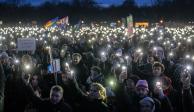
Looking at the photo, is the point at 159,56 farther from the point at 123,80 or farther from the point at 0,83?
the point at 0,83

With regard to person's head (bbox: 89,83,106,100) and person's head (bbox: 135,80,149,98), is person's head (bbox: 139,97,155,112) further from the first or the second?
person's head (bbox: 89,83,106,100)

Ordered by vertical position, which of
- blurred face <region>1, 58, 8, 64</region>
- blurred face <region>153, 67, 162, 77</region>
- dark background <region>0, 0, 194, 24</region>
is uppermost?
dark background <region>0, 0, 194, 24</region>

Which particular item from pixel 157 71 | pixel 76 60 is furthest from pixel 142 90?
pixel 76 60

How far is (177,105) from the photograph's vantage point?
902 centimetres

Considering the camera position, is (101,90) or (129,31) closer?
(101,90)

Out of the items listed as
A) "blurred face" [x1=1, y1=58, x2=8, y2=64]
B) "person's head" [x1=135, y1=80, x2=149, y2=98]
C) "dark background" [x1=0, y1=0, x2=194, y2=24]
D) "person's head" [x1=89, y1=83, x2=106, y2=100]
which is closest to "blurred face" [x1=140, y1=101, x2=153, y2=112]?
"person's head" [x1=135, y1=80, x2=149, y2=98]

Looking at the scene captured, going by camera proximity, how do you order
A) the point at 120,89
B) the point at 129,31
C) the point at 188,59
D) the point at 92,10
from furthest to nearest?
the point at 92,10 < the point at 129,31 < the point at 188,59 < the point at 120,89

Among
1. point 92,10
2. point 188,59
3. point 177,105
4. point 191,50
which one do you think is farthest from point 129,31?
point 92,10

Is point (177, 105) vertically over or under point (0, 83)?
under

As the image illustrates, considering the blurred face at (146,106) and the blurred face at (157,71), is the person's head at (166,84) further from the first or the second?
the blurred face at (146,106)

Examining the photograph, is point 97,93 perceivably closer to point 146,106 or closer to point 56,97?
point 56,97

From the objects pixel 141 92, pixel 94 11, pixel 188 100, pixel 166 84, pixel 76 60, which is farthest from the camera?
pixel 94 11

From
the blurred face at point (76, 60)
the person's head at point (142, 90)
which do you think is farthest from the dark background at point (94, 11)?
the person's head at point (142, 90)

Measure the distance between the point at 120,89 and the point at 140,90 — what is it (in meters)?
0.31
